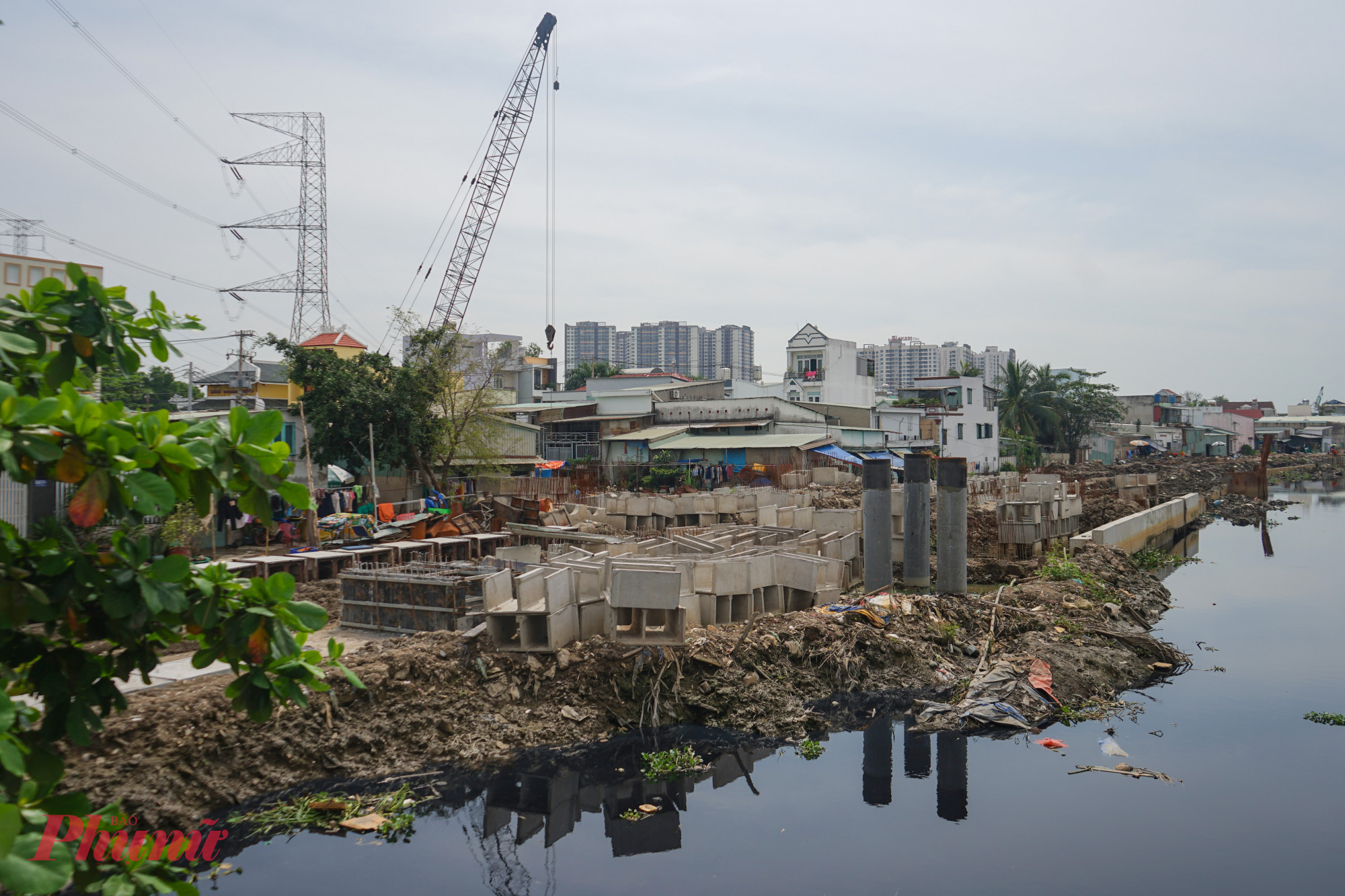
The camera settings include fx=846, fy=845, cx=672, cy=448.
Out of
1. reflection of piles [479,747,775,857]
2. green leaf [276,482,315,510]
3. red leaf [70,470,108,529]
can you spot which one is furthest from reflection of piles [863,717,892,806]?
red leaf [70,470,108,529]

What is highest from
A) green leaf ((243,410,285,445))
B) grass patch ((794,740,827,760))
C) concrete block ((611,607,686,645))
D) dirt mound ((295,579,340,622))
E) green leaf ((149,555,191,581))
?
green leaf ((243,410,285,445))

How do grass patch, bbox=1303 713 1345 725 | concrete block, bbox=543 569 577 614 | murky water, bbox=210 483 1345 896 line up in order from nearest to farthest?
murky water, bbox=210 483 1345 896, concrete block, bbox=543 569 577 614, grass patch, bbox=1303 713 1345 725

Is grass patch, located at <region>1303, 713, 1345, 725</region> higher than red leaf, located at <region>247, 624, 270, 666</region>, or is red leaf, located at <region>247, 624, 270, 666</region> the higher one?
red leaf, located at <region>247, 624, 270, 666</region>

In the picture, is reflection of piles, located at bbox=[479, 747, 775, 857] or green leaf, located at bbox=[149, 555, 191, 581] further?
reflection of piles, located at bbox=[479, 747, 775, 857]

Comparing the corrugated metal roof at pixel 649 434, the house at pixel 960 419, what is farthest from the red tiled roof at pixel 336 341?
the house at pixel 960 419

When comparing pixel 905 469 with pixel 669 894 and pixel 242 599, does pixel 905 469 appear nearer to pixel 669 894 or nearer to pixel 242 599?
pixel 669 894

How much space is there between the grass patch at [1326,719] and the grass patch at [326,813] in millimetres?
12916

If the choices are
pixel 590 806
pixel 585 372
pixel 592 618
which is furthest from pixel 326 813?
pixel 585 372

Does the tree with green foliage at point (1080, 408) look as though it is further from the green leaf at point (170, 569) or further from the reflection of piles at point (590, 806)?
the green leaf at point (170, 569)

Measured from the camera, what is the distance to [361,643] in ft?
41.8

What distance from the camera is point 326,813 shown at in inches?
349

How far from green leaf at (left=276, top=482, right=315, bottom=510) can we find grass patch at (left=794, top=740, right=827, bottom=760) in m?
9.55

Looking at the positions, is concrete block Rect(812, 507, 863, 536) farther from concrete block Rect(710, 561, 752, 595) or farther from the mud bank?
concrete block Rect(710, 561, 752, 595)

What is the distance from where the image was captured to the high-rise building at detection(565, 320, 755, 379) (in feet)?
567
